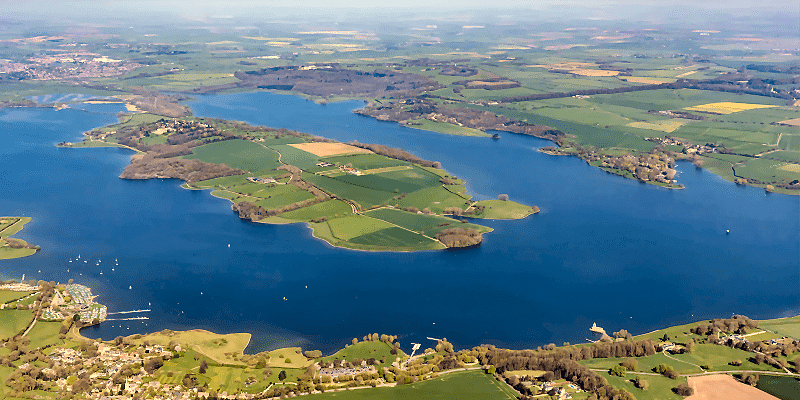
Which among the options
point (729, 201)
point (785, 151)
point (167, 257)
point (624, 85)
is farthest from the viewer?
point (624, 85)

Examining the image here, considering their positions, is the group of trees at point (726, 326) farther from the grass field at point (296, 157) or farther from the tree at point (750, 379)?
the grass field at point (296, 157)

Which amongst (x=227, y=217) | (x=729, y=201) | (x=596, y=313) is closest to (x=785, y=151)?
(x=729, y=201)

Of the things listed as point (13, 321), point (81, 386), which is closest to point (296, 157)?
point (13, 321)

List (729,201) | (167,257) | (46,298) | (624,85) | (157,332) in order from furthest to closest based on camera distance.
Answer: (624,85), (729,201), (167,257), (46,298), (157,332)

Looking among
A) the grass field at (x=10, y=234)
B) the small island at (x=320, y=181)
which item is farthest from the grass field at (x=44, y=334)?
the small island at (x=320, y=181)

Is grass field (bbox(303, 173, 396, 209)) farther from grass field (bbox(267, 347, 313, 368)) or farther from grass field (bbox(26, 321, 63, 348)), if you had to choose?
grass field (bbox(26, 321, 63, 348))

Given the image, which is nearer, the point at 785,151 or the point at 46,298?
the point at 46,298

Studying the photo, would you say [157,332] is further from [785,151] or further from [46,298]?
[785,151]
